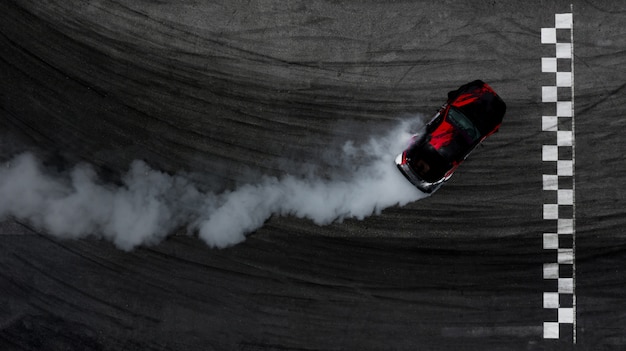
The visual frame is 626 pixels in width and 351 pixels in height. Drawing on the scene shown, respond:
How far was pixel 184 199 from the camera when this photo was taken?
7414mm

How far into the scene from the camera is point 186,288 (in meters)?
7.47

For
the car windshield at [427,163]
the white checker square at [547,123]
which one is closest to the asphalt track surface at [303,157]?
the white checker square at [547,123]

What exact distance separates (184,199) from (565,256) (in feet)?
16.7

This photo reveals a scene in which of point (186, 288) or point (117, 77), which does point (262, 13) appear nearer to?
point (117, 77)

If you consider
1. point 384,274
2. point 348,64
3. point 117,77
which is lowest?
point 384,274

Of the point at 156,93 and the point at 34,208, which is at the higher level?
the point at 156,93

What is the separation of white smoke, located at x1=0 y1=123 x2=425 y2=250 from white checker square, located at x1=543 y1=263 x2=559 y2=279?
1878 millimetres

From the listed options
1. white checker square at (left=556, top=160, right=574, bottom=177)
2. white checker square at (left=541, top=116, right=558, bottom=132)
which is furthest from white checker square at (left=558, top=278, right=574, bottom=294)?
white checker square at (left=541, top=116, right=558, bottom=132)

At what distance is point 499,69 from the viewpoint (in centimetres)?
733

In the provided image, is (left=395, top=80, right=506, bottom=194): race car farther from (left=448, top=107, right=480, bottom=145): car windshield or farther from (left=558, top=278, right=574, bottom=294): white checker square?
(left=558, top=278, right=574, bottom=294): white checker square

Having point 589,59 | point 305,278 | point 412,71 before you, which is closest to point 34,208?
point 305,278

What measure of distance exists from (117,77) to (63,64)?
74 cm

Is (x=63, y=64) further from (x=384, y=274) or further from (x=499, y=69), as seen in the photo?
(x=499, y=69)

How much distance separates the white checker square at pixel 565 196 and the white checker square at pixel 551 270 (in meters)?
0.83
